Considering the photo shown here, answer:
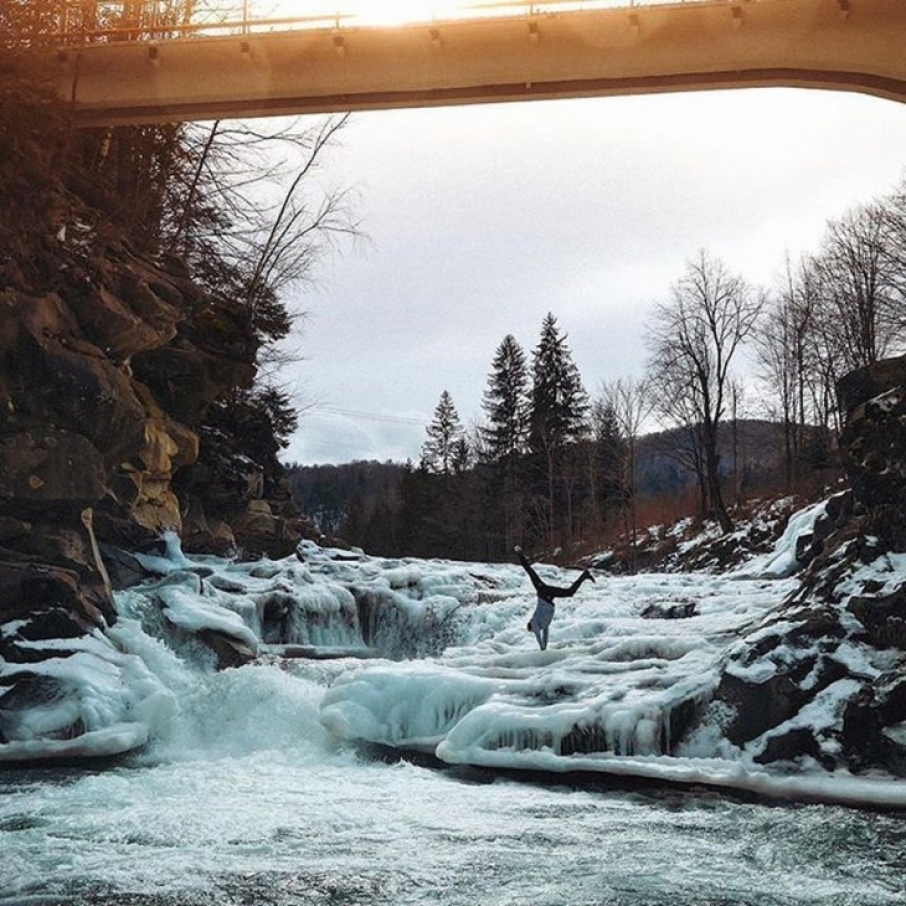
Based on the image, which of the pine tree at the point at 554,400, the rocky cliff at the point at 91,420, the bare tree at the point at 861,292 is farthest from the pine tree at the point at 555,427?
the rocky cliff at the point at 91,420

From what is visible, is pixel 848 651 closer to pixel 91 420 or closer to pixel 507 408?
pixel 91 420

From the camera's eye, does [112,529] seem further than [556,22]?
Yes

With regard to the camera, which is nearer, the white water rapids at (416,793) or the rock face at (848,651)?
the white water rapids at (416,793)

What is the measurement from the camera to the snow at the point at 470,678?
9.20m

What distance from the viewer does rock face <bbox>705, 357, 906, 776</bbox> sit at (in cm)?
873

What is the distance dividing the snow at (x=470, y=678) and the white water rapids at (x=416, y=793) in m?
0.04

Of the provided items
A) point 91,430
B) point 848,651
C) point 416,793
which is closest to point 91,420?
point 91,430

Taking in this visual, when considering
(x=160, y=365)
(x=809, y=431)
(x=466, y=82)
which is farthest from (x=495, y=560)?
(x=466, y=82)

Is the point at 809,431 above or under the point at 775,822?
above

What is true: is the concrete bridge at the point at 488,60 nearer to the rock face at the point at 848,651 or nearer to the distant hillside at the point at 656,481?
the rock face at the point at 848,651

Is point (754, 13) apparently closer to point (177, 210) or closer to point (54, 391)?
point (54, 391)

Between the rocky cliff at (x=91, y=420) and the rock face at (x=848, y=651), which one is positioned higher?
the rocky cliff at (x=91, y=420)

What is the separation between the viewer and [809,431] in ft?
129

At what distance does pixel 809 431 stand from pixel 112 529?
31.8 metres
